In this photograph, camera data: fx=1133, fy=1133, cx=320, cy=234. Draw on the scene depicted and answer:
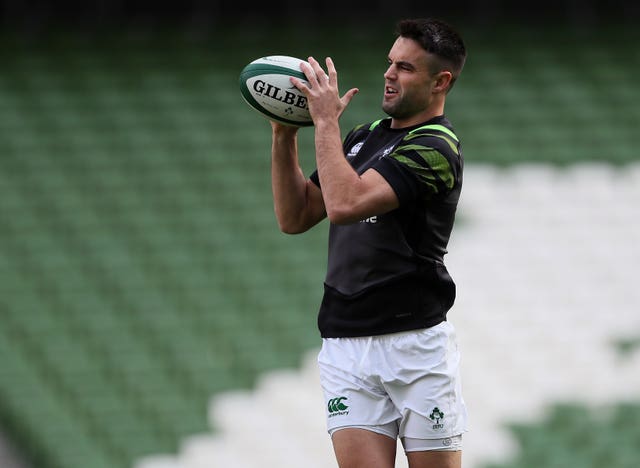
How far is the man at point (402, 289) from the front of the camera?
Answer: 2.92 metres

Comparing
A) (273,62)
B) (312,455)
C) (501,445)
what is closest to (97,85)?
(312,455)

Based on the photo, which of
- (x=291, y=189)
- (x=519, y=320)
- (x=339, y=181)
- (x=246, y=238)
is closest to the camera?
(x=339, y=181)

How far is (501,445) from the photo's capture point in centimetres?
639

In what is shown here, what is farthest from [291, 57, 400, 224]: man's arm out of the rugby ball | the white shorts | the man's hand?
the white shorts

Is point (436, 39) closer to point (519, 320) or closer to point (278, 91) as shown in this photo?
point (278, 91)

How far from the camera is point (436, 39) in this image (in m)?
2.93

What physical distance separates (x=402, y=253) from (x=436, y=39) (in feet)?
1.84

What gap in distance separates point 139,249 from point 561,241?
9.07 feet

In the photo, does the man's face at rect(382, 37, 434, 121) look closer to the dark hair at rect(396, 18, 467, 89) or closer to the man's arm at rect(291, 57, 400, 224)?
the dark hair at rect(396, 18, 467, 89)

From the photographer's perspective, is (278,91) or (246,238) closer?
(278,91)

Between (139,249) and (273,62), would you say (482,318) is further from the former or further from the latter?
(273,62)

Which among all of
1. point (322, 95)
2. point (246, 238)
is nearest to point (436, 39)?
point (322, 95)

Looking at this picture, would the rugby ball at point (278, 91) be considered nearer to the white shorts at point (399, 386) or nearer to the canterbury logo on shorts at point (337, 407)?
the white shorts at point (399, 386)

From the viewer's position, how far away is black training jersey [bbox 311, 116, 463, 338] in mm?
2900
